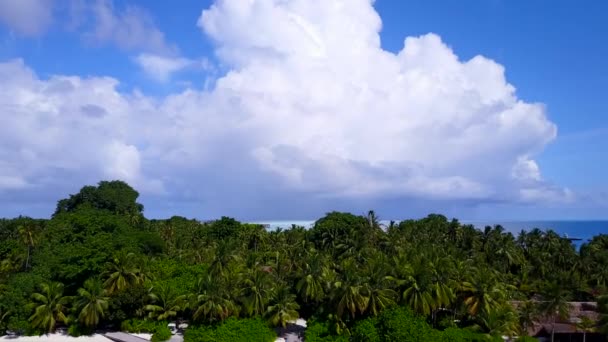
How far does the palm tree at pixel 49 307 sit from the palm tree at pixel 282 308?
24.0 meters

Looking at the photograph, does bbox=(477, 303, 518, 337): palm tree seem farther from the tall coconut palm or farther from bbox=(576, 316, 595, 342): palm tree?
the tall coconut palm

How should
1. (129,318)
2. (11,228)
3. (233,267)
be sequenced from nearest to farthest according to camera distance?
1. (129,318)
2. (233,267)
3. (11,228)

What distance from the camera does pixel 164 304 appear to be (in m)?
62.1

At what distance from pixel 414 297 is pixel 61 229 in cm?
4992

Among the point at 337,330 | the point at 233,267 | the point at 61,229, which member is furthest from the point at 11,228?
the point at 337,330

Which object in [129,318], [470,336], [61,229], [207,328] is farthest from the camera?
[61,229]

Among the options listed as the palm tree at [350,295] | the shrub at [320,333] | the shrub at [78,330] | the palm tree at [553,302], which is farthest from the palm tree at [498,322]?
the shrub at [78,330]

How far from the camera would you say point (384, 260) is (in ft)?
210

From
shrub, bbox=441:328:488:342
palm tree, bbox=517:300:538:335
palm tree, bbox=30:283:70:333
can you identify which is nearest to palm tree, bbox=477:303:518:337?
shrub, bbox=441:328:488:342

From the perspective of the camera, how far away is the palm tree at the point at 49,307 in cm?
5966

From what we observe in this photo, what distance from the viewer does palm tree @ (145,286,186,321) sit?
6141 cm

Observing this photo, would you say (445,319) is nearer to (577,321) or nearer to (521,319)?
(521,319)

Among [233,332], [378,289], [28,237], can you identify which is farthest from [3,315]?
[378,289]

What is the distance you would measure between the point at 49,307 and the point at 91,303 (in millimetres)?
5289
